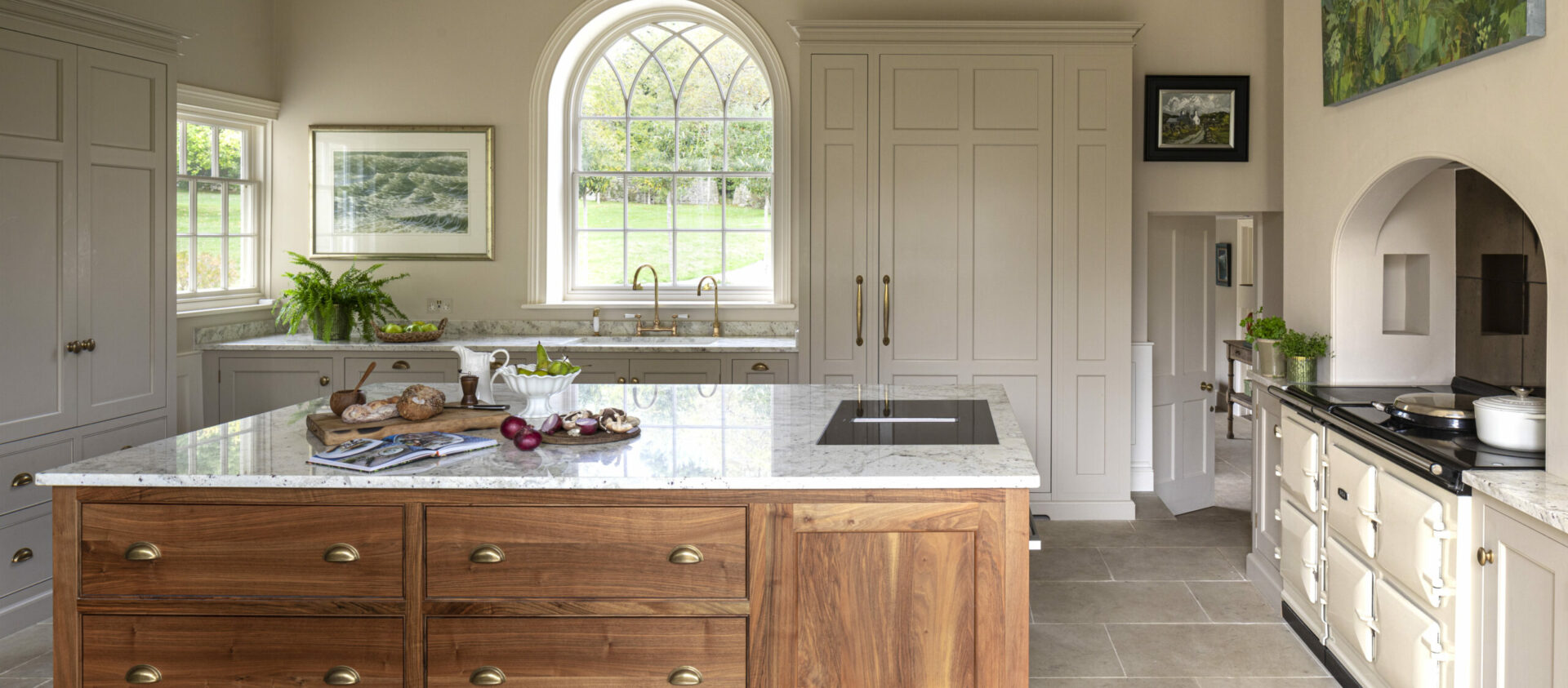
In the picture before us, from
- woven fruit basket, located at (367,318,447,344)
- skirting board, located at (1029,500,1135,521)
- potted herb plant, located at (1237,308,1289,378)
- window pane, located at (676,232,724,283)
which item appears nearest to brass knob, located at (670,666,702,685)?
potted herb plant, located at (1237,308,1289,378)

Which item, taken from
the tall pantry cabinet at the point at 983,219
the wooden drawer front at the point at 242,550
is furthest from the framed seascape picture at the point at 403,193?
the wooden drawer front at the point at 242,550

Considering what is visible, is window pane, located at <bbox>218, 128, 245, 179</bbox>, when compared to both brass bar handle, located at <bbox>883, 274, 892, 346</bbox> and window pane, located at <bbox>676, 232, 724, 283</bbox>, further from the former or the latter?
brass bar handle, located at <bbox>883, 274, 892, 346</bbox>

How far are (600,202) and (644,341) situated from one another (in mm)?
1087

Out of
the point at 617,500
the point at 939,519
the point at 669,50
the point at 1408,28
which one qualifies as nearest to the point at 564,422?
the point at 617,500

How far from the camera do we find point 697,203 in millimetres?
6344

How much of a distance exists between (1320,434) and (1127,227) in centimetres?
211

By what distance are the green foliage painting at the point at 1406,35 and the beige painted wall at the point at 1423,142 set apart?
0.16 ft

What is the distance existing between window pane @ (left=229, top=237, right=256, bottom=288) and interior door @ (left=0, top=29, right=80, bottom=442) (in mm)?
2163

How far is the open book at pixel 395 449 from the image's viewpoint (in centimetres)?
236

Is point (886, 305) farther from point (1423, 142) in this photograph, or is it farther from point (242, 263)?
point (242, 263)

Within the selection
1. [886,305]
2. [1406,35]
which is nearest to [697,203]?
[886,305]

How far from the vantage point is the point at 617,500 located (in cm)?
229

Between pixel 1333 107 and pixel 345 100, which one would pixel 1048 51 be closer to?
pixel 1333 107

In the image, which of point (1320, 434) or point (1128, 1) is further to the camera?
point (1128, 1)
